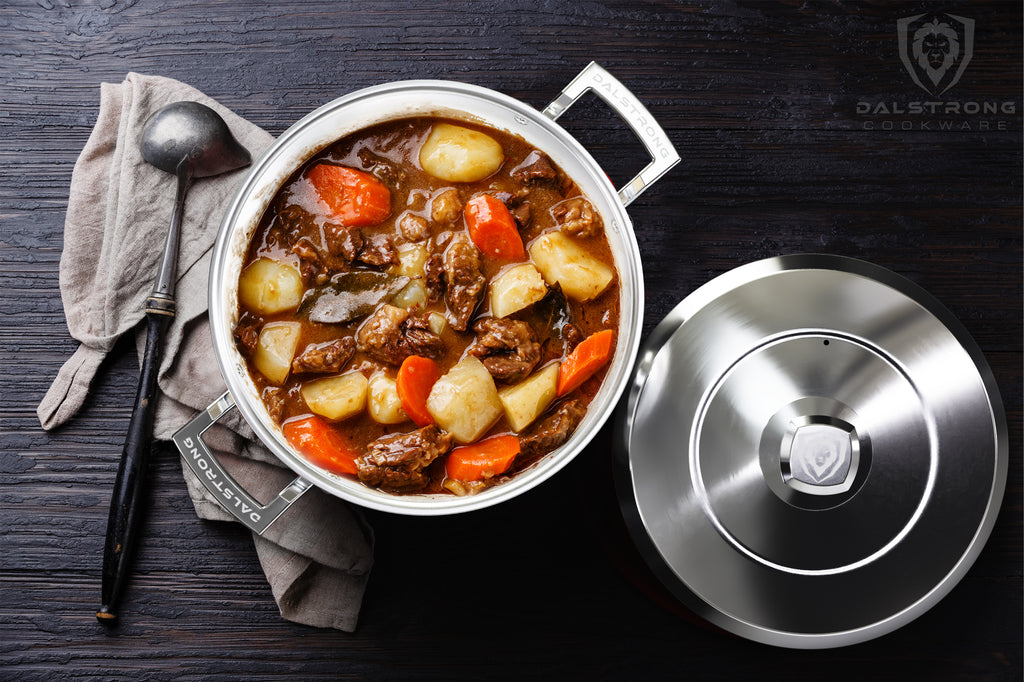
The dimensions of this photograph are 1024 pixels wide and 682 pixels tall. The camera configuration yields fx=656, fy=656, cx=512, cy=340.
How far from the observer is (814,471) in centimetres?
173

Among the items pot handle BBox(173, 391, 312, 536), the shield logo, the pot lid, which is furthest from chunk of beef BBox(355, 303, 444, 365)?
the shield logo

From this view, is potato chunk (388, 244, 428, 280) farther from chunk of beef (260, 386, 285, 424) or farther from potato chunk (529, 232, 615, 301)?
chunk of beef (260, 386, 285, 424)

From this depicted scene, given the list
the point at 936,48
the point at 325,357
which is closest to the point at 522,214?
the point at 325,357

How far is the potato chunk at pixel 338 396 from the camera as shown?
1.82 metres

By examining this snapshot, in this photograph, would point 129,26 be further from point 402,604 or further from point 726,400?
point 726,400

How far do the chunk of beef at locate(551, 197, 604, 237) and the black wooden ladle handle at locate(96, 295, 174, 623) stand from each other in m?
1.20

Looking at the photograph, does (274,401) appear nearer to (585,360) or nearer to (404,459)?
(404,459)

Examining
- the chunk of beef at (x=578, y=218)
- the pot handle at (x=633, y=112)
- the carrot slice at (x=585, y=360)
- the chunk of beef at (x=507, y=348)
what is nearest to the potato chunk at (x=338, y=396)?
the chunk of beef at (x=507, y=348)

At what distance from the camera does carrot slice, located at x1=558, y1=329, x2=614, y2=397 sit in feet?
6.00

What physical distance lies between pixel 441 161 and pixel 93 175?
1.14 meters

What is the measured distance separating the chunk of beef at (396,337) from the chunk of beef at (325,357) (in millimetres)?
45

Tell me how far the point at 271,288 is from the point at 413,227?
434 mm

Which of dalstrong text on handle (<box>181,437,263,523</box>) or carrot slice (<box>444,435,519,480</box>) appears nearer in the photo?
dalstrong text on handle (<box>181,437,263,523</box>)

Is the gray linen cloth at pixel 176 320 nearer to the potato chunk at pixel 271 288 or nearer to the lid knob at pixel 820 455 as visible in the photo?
the potato chunk at pixel 271 288
